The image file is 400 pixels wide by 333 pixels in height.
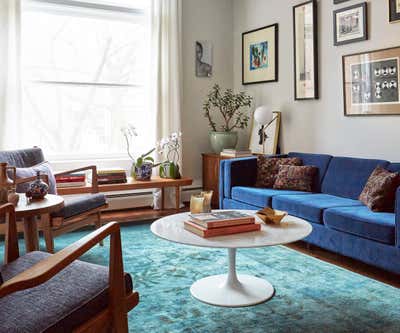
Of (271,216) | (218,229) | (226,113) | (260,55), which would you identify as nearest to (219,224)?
(218,229)

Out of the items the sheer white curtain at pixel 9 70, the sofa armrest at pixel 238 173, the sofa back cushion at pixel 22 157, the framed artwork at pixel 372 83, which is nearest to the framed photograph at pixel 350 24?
the framed artwork at pixel 372 83

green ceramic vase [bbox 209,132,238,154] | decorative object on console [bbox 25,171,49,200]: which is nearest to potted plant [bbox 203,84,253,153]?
green ceramic vase [bbox 209,132,238,154]

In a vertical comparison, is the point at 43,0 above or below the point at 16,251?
above

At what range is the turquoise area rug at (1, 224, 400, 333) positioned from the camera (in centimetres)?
223

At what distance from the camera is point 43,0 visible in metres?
4.61

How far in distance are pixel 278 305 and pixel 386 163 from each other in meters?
1.68

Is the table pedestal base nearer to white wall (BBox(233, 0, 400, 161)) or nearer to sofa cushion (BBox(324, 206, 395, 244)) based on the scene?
sofa cushion (BBox(324, 206, 395, 244))

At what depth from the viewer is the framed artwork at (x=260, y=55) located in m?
5.00

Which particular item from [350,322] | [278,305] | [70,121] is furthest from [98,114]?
[350,322]

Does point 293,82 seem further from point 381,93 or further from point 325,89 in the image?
point 381,93

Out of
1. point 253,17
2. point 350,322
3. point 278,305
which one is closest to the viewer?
point 350,322

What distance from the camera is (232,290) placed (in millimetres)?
2590

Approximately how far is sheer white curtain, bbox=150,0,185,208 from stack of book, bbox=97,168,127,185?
2.18 feet

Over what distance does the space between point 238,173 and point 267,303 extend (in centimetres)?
199
